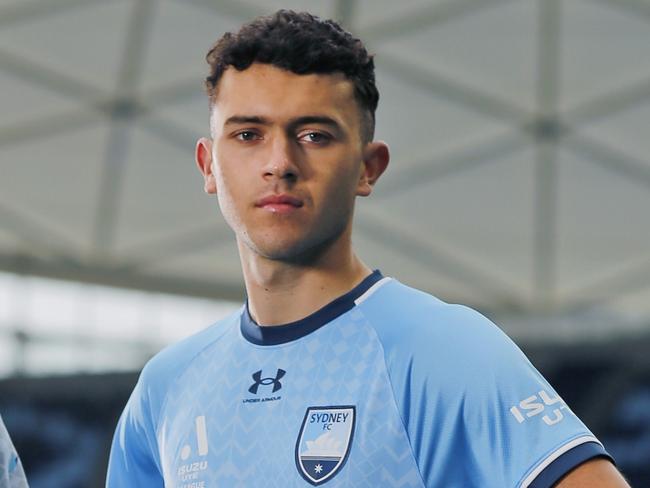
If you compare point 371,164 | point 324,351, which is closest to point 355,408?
point 324,351

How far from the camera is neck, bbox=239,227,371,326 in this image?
11.0 feet

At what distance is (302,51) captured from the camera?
326cm

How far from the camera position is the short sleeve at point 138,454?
3660 millimetres

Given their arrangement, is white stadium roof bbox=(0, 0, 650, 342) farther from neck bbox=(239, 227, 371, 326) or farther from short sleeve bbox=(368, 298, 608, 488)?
short sleeve bbox=(368, 298, 608, 488)

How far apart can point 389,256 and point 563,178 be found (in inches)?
119

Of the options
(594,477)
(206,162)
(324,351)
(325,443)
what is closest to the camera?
(594,477)

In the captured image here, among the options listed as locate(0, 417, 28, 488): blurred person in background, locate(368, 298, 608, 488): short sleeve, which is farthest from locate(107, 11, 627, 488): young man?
locate(0, 417, 28, 488): blurred person in background

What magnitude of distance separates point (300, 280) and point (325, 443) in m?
0.48

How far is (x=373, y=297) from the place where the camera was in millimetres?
3402

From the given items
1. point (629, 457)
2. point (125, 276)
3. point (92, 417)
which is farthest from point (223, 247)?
point (629, 457)

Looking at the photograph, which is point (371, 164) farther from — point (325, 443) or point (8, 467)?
point (8, 467)

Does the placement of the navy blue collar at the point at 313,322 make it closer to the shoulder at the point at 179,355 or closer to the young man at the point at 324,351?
the young man at the point at 324,351

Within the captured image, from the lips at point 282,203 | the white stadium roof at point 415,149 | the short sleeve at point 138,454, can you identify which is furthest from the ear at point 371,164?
the white stadium roof at point 415,149

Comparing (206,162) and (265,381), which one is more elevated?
(206,162)
